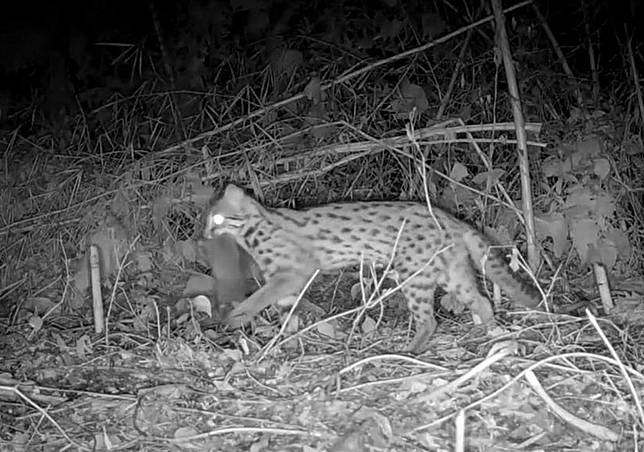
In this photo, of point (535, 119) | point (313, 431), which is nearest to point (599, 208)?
point (535, 119)

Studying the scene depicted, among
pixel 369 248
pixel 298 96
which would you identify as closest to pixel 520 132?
pixel 369 248

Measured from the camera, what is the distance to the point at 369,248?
5723 mm

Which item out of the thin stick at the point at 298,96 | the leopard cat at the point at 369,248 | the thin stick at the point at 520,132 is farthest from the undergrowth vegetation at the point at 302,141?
the leopard cat at the point at 369,248

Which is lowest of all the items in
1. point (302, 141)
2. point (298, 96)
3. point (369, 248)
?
point (369, 248)

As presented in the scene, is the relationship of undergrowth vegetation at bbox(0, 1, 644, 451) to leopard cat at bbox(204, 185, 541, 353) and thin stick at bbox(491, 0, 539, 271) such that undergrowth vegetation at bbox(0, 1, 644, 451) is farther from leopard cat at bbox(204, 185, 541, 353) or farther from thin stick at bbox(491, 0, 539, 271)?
leopard cat at bbox(204, 185, 541, 353)

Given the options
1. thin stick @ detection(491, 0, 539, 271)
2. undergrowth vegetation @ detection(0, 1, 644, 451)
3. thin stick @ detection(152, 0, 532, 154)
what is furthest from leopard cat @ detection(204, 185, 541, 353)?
thin stick @ detection(152, 0, 532, 154)

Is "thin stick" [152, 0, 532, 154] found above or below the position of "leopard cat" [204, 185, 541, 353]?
above

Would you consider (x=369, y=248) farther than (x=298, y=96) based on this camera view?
No

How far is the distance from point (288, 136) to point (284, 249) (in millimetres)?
873

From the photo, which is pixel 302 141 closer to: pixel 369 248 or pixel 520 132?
pixel 369 248

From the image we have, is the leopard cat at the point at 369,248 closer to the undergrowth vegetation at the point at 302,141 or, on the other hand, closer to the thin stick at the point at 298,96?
the undergrowth vegetation at the point at 302,141

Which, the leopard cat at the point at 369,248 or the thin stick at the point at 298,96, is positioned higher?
the thin stick at the point at 298,96

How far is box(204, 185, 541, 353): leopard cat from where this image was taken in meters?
5.55

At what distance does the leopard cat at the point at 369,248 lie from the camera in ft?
18.2
